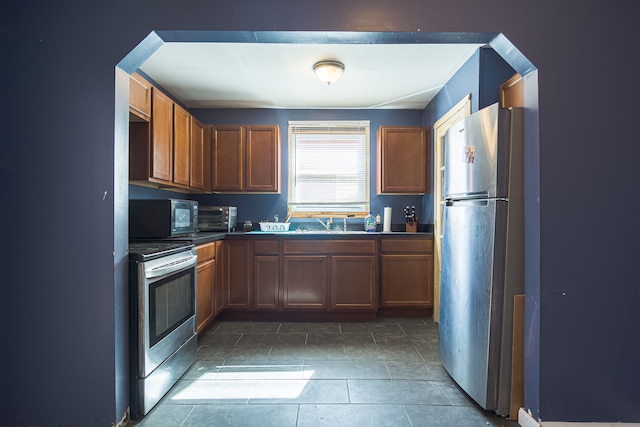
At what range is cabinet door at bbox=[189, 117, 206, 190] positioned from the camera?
358 cm

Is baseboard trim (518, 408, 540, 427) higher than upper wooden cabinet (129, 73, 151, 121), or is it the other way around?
upper wooden cabinet (129, 73, 151, 121)

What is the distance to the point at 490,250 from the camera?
6.09 ft

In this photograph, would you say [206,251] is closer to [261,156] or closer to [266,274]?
[266,274]

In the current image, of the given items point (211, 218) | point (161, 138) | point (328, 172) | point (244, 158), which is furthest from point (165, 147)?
point (328, 172)

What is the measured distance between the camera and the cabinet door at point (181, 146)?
3.17 metres

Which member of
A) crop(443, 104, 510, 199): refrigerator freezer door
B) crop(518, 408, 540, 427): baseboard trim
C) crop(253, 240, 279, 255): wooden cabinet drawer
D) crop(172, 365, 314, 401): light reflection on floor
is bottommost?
crop(172, 365, 314, 401): light reflection on floor

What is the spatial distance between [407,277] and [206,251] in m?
2.07

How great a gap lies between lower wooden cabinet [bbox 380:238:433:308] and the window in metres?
0.82

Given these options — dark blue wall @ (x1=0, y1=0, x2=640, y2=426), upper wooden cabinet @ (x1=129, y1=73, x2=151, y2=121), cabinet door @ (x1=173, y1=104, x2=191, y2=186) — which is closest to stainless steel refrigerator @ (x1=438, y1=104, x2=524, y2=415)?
dark blue wall @ (x1=0, y1=0, x2=640, y2=426)

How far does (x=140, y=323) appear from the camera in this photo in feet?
5.95

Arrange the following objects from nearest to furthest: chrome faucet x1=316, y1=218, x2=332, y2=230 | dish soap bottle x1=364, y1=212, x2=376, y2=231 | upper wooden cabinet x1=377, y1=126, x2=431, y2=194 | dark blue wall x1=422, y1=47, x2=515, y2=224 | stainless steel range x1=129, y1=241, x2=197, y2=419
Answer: stainless steel range x1=129, y1=241, x2=197, y2=419
dark blue wall x1=422, y1=47, x2=515, y2=224
upper wooden cabinet x1=377, y1=126, x2=431, y2=194
dish soap bottle x1=364, y1=212, x2=376, y2=231
chrome faucet x1=316, y1=218, x2=332, y2=230

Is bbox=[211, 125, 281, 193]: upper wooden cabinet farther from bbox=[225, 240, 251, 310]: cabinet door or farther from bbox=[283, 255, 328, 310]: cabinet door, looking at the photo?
bbox=[283, 255, 328, 310]: cabinet door
